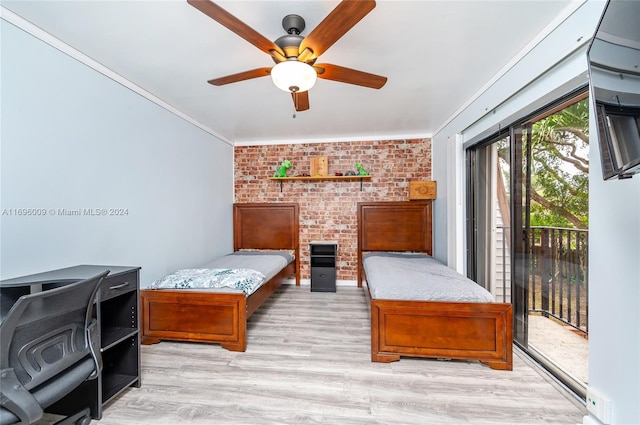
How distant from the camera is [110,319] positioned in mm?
1937

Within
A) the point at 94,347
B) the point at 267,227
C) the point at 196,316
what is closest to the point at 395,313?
the point at 196,316

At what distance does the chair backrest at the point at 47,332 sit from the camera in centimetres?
107

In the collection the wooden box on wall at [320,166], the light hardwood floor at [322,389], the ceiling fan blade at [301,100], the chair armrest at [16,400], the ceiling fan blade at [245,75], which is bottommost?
the light hardwood floor at [322,389]

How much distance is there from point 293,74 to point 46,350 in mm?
1872

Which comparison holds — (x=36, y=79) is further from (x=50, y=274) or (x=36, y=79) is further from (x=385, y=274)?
(x=385, y=274)

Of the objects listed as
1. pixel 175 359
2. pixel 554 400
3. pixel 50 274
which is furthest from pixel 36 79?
pixel 554 400

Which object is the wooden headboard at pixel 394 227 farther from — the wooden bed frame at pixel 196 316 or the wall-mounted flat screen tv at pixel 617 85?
the wall-mounted flat screen tv at pixel 617 85

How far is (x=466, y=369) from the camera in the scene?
2.11 metres

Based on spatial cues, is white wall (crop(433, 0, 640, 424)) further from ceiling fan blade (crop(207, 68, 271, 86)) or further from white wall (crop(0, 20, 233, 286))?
white wall (crop(0, 20, 233, 286))

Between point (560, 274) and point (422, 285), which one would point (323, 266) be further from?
Result: point (560, 274)

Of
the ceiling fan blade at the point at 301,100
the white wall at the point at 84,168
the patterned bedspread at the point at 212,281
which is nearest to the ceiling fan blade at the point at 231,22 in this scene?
the ceiling fan blade at the point at 301,100

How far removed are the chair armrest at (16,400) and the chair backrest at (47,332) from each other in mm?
47

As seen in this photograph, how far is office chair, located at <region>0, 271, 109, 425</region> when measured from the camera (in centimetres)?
105

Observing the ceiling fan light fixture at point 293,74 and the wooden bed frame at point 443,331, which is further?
the wooden bed frame at point 443,331
